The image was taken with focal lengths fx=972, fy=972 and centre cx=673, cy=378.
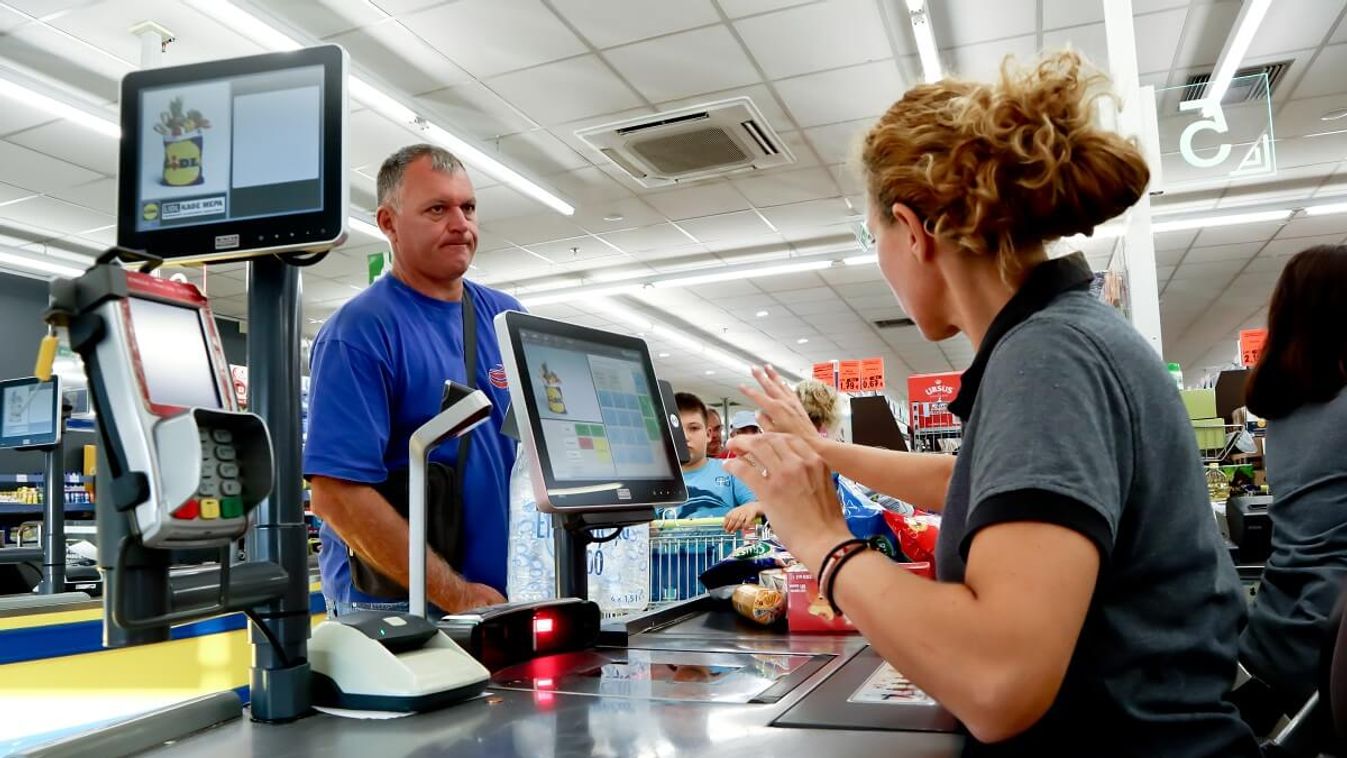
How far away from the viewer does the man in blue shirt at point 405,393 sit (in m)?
1.76

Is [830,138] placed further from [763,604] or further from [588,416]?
[588,416]

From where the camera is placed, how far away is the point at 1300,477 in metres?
2.57

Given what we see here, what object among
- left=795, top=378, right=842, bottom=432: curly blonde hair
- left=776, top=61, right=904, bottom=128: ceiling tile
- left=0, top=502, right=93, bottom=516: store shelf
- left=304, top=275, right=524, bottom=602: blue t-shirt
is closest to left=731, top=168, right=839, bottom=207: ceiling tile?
left=776, top=61, right=904, bottom=128: ceiling tile

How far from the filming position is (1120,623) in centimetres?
95

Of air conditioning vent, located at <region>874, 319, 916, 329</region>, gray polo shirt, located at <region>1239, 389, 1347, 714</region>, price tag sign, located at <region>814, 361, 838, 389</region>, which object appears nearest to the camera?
gray polo shirt, located at <region>1239, 389, 1347, 714</region>

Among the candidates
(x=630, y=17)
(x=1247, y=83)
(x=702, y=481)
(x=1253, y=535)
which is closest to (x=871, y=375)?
(x=1247, y=83)

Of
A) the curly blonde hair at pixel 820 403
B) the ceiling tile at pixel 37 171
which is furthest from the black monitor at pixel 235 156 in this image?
the ceiling tile at pixel 37 171

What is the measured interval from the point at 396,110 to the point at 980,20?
3558mm

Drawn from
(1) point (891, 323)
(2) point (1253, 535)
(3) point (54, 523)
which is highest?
(1) point (891, 323)

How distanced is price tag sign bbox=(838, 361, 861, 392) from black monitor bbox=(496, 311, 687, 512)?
387 inches

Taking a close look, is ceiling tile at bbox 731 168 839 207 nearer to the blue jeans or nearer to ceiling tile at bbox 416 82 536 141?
ceiling tile at bbox 416 82 536 141

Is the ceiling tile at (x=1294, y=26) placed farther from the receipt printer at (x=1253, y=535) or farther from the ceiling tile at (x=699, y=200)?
the ceiling tile at (x=699, y=200)

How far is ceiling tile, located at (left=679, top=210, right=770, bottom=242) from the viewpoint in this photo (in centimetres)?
935

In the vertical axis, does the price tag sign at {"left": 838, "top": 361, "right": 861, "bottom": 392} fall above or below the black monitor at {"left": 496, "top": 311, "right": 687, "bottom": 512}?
above
